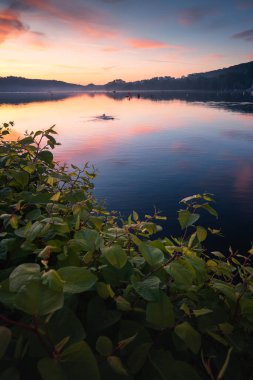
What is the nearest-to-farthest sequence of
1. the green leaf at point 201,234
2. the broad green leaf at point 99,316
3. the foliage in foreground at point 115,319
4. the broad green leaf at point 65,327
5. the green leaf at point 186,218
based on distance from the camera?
the foliage in foreground at point 115,319, the broad green leaf at point 65,327, the broad green leaf at point 99,316, the green leaf at point 201,234, the green leaf at point 186,218

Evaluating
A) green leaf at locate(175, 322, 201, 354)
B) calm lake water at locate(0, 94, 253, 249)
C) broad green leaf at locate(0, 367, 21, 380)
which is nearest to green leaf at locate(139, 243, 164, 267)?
green leaf at locate(175, 322, 201, 354)

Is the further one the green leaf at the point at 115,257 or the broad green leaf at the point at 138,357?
the green leaf at the point at 115,257

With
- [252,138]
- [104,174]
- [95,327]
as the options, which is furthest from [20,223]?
[252,138]

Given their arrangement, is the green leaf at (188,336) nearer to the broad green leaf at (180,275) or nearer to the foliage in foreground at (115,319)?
the foliage in foreground at (115,319)

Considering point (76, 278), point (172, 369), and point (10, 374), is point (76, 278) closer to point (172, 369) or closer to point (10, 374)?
point (10, 374)

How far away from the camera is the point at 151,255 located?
6.08 ft

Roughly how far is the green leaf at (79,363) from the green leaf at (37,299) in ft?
0.64

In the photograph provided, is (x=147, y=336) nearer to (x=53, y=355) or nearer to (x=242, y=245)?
(x=53, y=355)

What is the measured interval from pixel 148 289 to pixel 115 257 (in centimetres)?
29

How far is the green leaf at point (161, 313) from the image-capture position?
151 centimetres

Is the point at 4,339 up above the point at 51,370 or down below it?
above

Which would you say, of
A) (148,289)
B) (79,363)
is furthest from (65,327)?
(148,289)

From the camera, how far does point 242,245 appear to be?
16328 mm

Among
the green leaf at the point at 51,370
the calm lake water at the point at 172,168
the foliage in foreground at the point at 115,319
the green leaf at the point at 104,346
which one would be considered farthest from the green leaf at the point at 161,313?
the calm lake water at the point at 172,168
